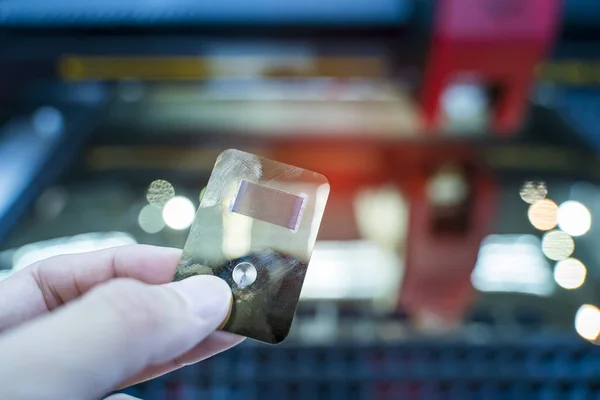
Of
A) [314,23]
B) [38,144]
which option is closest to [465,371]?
[314,23]

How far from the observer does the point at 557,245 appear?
756mm

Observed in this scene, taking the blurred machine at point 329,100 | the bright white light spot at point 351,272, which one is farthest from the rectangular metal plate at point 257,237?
the blurred machine at point 329,100

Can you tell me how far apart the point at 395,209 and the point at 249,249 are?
19.6 inches

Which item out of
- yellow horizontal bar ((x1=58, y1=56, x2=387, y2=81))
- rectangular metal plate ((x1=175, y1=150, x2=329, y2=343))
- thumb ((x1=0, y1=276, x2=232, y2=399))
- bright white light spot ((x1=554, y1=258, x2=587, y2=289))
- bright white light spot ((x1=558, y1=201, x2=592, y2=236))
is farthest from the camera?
yellow horizontal bar ((x1=58, y1=56, x2=387, y2=81))

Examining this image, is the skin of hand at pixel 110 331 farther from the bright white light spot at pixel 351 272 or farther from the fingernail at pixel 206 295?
the bright white light spot at pixel 351 272

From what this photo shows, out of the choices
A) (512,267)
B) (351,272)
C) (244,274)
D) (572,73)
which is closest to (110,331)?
(244,274)

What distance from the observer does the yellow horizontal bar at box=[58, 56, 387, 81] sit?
1.02 meters

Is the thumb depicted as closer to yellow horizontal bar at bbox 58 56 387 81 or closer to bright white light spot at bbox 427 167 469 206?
bright white light spot at bbox 427 167 469 206

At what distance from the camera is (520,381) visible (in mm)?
533

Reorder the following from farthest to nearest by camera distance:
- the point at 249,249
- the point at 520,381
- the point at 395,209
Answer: the point at 395,209, the point at 520,381, the point at 249,249

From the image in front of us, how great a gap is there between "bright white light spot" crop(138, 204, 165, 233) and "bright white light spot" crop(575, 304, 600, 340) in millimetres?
544

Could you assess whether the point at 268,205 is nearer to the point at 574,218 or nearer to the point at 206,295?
the point at 206,295

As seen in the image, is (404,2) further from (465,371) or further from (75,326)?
(75,326)

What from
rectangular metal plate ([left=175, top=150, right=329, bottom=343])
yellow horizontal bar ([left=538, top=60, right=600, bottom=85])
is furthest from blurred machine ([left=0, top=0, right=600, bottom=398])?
rectangular metal plate ([left=175, top=150, right=329, bottom=343])
